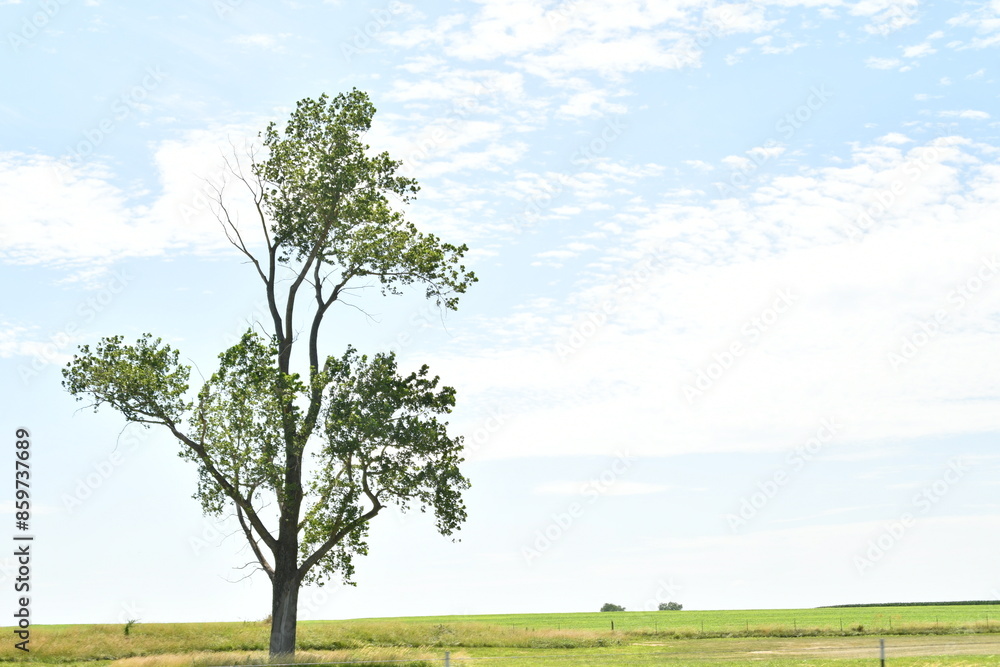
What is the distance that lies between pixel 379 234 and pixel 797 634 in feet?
125

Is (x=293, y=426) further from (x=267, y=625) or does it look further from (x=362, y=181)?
(x=267, y=625)

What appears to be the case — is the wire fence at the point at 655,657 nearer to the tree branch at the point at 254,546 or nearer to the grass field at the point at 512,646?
the grass field at the point at 512,646

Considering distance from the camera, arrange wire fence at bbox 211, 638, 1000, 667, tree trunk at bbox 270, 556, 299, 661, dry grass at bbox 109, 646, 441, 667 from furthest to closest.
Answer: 1. tree trunk at bbox 270, 556, 299, 661
2. wire fence at bbox 211, 638, 1000, 667
3. dry grass at bbox 109, 646, 441, 667

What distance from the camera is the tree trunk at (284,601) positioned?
34031 mm

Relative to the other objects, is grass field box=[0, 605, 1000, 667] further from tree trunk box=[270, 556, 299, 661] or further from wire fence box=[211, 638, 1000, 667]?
tree trunk box=[270, 556, 299, 661]

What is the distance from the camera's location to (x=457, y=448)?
3562cm

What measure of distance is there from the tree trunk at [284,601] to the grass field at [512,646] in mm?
1070

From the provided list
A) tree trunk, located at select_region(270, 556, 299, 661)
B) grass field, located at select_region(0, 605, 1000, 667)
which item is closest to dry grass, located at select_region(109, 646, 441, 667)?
grass field, located at select_region(0, 605, 1000, 667)

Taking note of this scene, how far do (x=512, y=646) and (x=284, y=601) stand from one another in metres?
20.0

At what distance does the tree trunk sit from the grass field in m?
1.07

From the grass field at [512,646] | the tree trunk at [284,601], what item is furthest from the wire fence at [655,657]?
the tree trunk at [284,601]

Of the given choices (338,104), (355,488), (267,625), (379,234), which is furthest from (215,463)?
(267,625)

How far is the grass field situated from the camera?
34.1 meters

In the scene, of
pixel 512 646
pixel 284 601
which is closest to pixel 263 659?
pixel 284 601
